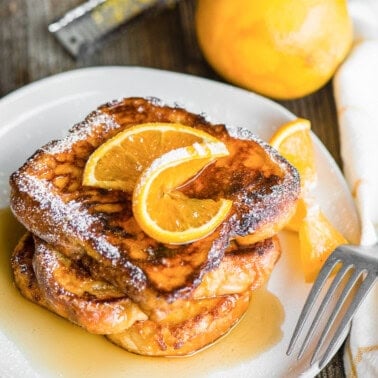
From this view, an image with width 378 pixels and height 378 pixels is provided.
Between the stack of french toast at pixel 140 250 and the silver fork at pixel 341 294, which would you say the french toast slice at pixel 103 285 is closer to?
the stack of french toast at pixel 140 250

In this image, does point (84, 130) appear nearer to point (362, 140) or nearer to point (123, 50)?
point (123, 50)

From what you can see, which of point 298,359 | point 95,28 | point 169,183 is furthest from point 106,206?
point 95,28

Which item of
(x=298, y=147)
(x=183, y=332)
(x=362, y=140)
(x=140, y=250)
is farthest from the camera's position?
(x=362, y=140)

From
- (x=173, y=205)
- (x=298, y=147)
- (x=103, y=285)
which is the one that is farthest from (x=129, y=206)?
(x=298, y=147)

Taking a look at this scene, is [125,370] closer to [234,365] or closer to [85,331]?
[85,331]

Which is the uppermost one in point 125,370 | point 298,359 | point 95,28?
point 95,28

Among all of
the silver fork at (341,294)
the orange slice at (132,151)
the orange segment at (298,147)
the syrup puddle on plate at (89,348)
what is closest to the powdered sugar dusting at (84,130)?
the orange slice at (132,151)

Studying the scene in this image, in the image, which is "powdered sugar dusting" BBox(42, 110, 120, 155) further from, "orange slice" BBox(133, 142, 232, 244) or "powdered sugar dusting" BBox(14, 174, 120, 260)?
"orange slice" BBox(133, 142, 232, 244)

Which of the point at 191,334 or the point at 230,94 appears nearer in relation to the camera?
the point at 191,334
